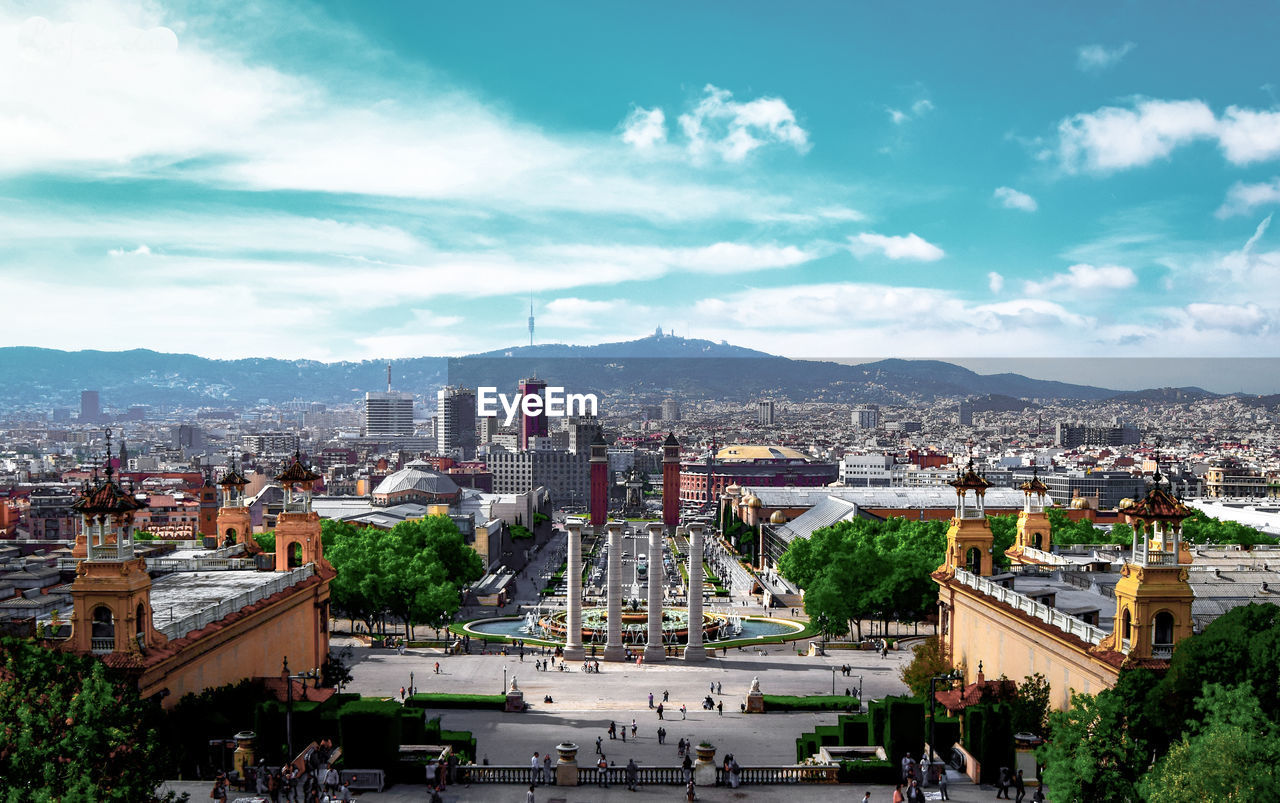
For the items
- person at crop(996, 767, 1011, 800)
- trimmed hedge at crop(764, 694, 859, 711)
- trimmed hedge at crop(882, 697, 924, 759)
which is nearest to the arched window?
trimmed hedge at crop(882, 697, 924, 759)

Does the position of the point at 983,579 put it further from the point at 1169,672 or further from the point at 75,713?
the point at 75,713

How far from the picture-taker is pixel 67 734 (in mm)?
30078

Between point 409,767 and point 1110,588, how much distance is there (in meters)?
29.4

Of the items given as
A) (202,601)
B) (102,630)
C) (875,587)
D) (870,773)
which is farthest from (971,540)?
(102,630)

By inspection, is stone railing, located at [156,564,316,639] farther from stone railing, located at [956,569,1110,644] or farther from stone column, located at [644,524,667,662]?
stone railing, located at [956,569,1110,644]

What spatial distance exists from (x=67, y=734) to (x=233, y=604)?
55.7ft

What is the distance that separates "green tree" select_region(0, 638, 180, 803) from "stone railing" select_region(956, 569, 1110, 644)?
96.7ft

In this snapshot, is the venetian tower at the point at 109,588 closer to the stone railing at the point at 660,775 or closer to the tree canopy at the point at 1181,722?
the stone railing at the point at 660,775

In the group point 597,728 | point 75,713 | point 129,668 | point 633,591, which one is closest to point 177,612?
point 129,668

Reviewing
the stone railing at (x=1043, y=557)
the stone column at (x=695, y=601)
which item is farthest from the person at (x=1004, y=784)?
the stone column at (x=695, y=601)

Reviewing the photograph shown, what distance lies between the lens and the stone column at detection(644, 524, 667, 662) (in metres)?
82.5

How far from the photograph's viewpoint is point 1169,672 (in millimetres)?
34156

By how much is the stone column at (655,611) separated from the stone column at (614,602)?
82.2 inches

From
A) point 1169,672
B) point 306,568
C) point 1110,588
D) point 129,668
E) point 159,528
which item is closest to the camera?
point 1169,672
